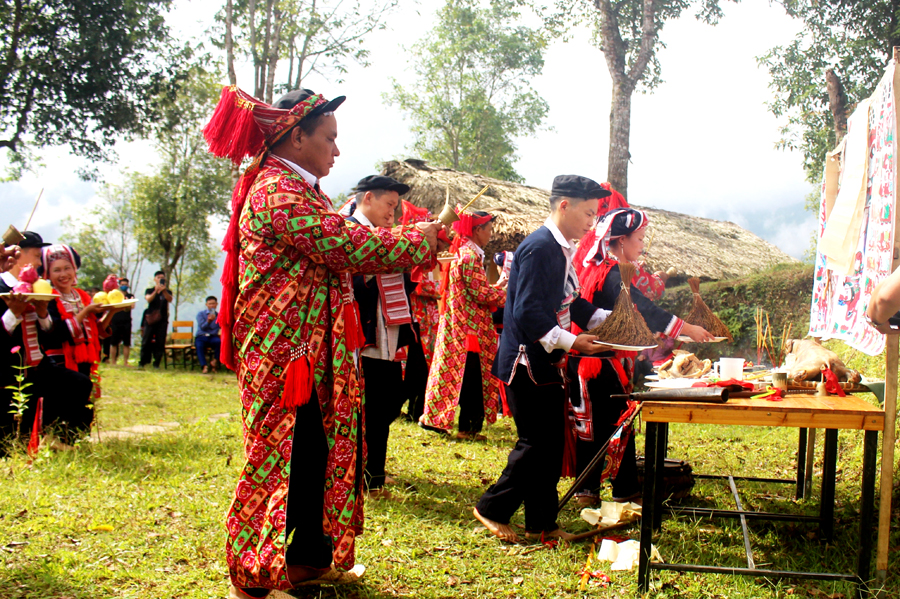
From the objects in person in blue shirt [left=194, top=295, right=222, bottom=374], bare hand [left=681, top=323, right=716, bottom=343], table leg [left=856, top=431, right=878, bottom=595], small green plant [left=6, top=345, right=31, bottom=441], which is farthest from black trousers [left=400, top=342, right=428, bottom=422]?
person in blue shirt [left=194, top=295, right=222, bottom=374]

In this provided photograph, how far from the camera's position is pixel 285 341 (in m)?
2.51

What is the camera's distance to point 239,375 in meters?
2.59

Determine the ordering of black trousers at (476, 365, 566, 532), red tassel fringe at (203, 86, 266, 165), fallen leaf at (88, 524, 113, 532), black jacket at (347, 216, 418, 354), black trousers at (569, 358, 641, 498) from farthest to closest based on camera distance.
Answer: black jacket at (347, 216, 418, 354) → black trousers at (569, 358, 641, 498) → fallen leaf at (88, 524, 113, 532) → black trousers at (476, 365, 566, 532) → red tassel fringe at (203, 86, 266, 165)

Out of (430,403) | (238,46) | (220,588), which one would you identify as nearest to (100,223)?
(238,46)

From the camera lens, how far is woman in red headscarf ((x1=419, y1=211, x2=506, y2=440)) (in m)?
6.19

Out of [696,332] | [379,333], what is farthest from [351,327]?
[696,332]

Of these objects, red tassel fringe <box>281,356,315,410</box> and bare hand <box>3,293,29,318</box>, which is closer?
red tassel fringe <box>281,356,315,410</box>

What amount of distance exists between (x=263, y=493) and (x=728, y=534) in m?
2.53

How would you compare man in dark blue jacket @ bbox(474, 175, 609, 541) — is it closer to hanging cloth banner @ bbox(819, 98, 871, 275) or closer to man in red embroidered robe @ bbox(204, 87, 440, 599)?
man in red embroidered robe @ bbox(204, 87, 440, 599)

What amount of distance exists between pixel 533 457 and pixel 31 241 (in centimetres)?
446

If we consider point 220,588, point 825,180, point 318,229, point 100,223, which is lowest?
point 220,588

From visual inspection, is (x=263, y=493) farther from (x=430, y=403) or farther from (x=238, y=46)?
(x=238, y=46)

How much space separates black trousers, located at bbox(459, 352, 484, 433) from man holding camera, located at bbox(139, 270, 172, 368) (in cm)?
960

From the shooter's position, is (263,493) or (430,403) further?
(430,403)
